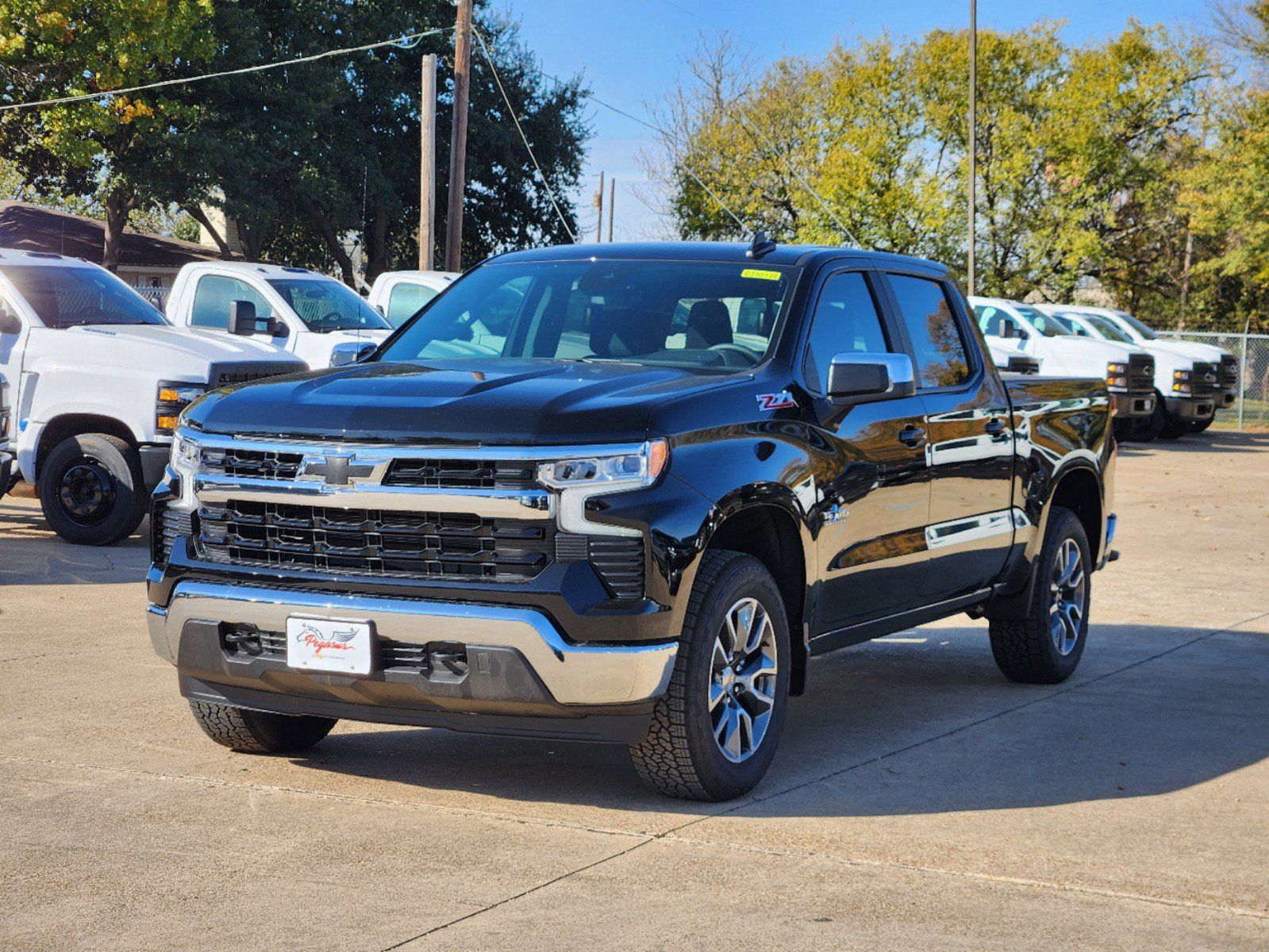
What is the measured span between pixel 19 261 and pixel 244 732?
827 cm

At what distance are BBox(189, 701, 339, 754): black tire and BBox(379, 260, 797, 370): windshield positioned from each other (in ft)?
4.95

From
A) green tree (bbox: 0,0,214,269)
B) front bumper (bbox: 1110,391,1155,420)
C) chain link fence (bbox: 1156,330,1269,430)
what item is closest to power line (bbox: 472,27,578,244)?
green tree (bbox: 0,0,214,269)

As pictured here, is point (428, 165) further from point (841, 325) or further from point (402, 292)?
point (841, 325)

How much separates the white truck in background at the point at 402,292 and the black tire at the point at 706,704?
13481mm

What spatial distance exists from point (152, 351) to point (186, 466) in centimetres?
666

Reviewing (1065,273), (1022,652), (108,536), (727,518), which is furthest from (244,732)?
(1065,273)

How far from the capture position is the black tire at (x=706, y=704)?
5.24m

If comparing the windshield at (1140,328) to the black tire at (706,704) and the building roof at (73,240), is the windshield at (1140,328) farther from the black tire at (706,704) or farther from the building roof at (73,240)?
the building roof at (73,240)

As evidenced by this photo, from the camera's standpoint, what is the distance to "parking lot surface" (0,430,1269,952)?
4.29 metres

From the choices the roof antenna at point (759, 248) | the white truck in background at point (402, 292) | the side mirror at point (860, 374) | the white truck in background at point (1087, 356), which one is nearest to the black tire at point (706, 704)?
the side mirror at point (860, 374)

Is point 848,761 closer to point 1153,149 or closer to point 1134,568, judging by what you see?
point 1134,568

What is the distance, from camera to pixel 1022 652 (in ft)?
25.7

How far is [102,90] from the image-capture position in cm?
3650

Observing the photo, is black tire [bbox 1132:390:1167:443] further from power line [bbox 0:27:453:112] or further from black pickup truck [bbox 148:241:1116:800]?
black pickup truck [bbox 148:241:1116:800]
